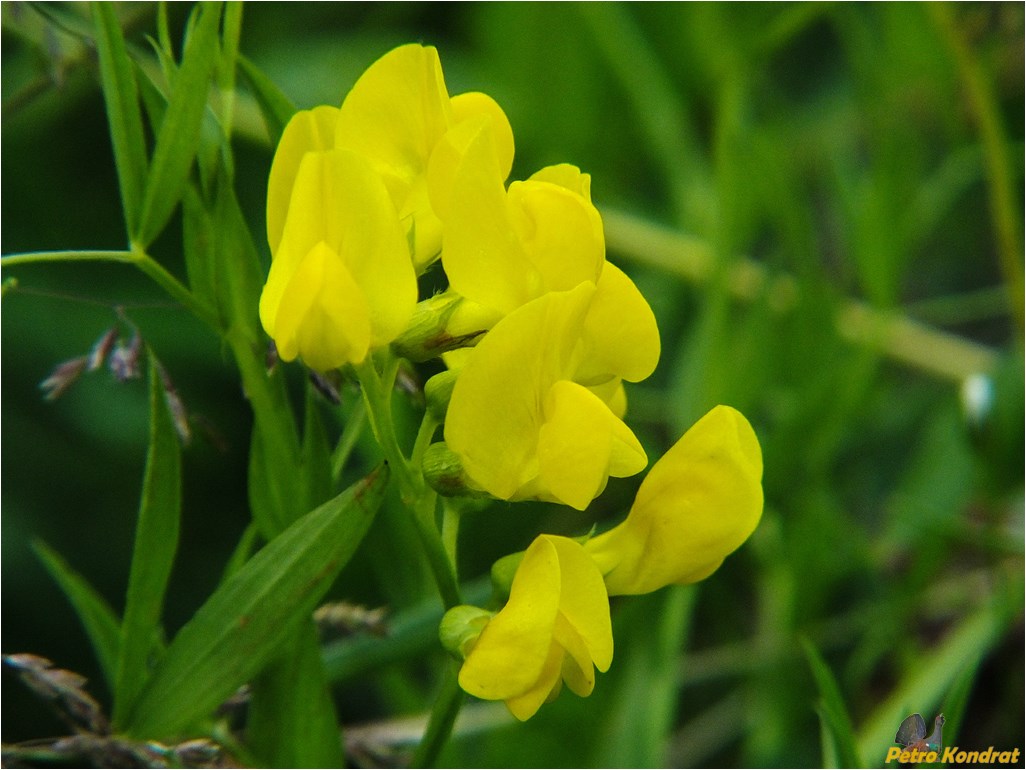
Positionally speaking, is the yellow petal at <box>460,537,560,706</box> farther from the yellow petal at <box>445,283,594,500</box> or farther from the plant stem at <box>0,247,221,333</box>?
the plant stem at <box>0,247,221,333</box>

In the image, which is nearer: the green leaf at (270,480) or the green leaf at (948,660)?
the green leaf at (270,480)

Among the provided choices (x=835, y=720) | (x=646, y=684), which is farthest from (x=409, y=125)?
(x=646, y=684)

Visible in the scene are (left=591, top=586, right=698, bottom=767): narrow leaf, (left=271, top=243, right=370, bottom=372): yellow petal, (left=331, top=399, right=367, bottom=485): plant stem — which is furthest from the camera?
(left=591, top=586, right=698, bottom=767): narrow leaf

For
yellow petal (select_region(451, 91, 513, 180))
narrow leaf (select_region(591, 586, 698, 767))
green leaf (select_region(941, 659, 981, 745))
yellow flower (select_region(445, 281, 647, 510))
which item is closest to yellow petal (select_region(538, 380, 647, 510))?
yellow flower (select_region(445, 281, 647, 510))

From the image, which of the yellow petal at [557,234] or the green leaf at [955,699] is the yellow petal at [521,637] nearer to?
the yellow petal at [557,234]

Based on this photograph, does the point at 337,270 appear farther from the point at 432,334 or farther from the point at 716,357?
the point at 716,357

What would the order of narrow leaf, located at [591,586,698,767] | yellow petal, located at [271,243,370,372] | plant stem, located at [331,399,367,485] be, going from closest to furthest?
yellow petal, located at [271,243,370,372] → plant stem, located at [331,399,367,485] → narrow leaf, located at [591,586,698,767]

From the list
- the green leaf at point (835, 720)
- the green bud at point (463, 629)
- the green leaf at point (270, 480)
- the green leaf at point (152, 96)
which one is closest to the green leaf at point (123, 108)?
the green leaf at point (152, 96)

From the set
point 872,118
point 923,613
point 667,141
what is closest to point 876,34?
point 872,118
